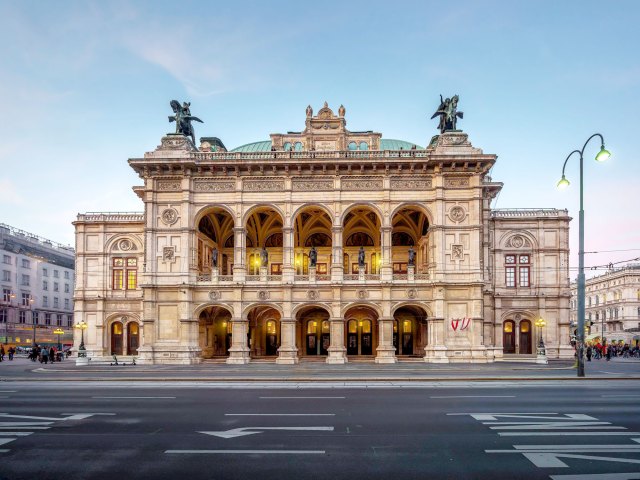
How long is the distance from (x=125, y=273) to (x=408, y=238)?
92.3 feet

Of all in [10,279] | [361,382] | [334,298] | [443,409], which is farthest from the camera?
[10,279]

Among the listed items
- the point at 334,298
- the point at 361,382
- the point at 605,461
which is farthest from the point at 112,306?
the point at 605,461

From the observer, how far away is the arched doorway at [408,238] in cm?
5012

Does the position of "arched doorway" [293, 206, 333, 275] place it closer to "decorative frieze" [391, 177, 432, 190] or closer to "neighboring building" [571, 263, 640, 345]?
"decorative frieze" [391, 177, 432, 190]

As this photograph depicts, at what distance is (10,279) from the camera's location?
82938 mm

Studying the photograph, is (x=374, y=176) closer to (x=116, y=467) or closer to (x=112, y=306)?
(x=112, y=306)

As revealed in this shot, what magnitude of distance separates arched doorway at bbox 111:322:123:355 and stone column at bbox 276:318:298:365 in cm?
1988

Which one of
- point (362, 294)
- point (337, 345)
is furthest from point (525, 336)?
point (337, 345)

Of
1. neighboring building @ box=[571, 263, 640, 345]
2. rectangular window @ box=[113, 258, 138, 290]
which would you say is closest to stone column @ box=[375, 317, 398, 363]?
rectangular window @ box=[113, 258, 138, 290]

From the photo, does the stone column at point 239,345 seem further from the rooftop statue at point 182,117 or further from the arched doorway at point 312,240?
the rooftop statue at point 182,117

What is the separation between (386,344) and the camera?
42188 mm

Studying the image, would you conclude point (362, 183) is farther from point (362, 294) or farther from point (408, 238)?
point (408, 238)

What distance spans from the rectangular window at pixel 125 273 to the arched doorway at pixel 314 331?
17.1 metres

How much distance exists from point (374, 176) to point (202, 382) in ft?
76.2
